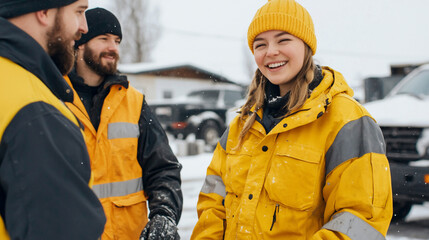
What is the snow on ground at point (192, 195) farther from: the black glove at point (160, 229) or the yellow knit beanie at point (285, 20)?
the yellow knit beanie at point (285, 20)

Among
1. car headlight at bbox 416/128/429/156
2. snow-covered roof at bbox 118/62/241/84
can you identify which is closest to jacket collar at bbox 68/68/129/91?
car headlight at bbox 416/128/429/156

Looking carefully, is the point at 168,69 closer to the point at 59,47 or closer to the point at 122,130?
the point at 122,130

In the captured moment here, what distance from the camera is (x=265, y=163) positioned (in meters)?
1.91

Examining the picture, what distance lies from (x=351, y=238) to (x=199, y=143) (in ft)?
33.5

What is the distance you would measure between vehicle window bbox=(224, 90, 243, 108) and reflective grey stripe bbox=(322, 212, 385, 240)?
12095 millimetres

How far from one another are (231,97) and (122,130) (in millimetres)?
11645

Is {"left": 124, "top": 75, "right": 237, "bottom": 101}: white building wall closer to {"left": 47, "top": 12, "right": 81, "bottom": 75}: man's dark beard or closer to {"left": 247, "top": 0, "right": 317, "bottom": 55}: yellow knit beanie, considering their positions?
{"left": 247, "top": 0, "right": 317, "bottom": 55}: yellow knit beanie

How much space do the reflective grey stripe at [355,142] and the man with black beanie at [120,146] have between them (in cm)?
105

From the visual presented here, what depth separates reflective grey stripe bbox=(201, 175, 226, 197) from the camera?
214cm

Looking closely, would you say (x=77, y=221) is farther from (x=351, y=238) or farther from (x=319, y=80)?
(x=319, y=80)

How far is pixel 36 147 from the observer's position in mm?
1126

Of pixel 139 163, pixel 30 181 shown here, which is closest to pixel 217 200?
pixel 139 163

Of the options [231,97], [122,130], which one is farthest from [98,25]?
[231,97]

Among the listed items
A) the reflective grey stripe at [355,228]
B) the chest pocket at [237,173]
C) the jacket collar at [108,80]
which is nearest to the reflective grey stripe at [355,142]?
the reflective grey stripe at [355,228]
